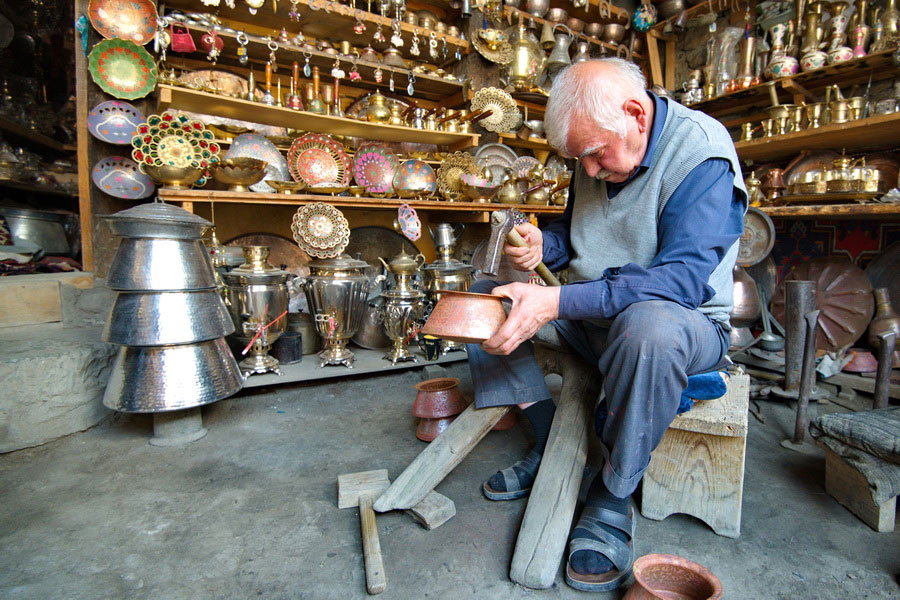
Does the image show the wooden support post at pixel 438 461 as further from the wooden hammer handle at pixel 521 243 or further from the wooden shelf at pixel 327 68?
the wooden shelf at pixel 327 68

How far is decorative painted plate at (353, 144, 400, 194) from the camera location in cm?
366

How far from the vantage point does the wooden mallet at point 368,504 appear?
1.24 metres

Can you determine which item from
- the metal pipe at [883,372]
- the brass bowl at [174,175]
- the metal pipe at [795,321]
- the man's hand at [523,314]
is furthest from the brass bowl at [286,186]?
the metal pipe at [883,372]

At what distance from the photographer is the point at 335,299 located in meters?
2.97

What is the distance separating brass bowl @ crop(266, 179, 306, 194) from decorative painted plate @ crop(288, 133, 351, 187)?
17 cm

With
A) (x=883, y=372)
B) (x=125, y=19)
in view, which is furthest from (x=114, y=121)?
(x=883, y=372)

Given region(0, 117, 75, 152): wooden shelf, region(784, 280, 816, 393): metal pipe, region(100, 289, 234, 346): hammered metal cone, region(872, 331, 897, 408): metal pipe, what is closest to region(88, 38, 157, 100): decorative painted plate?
region(100, 289, 234, 346): hammered metal cone

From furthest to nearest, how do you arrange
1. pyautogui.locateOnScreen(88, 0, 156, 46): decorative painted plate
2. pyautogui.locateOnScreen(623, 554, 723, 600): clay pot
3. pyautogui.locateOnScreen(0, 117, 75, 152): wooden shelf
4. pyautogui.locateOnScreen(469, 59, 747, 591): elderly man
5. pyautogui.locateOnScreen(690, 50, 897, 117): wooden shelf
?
pyautogui.locateOnScreen(0, 117, 75, 152): wooden shelf → pyautogui.locateOnScreen(690, 50, 897, 117): wooden shelf → pyautogui.locateOnScreen(88, 0, 156, 46): decorative painted plate → pyautogui.locateOnScreen(469, 59, 747, 591): elderly man → pyautogui.locateOnScreen(623, 554, 723, 600): clay pot

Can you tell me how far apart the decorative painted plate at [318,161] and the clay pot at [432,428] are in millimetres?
1922

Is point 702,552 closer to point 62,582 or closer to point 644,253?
point 644,253

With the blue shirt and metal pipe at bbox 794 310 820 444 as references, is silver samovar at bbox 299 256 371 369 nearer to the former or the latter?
the blue shirt

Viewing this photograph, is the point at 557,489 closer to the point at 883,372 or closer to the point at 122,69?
the point at 883,372

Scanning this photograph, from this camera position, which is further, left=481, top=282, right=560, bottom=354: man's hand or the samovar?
the samovar

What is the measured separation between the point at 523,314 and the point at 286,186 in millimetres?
2266
